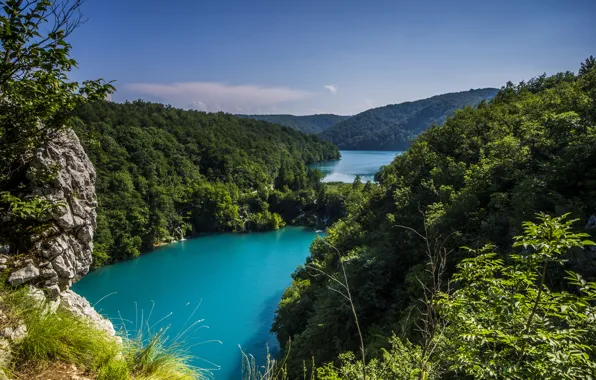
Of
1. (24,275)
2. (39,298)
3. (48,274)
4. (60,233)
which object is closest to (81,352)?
(39,298)

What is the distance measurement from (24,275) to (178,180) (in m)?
60.9

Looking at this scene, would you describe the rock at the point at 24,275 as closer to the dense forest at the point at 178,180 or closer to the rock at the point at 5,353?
the rock at the point at 5,353

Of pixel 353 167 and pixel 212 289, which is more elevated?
pixel 353 167

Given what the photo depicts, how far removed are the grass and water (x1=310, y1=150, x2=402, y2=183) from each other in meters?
40.9

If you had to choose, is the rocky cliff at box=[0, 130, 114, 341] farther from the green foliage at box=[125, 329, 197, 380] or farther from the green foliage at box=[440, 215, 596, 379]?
the green foliage at box=[440, 215, 596, 379]

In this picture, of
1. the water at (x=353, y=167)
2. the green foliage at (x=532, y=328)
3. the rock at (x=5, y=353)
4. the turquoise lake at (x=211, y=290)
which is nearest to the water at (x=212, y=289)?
the turquoise lake at (x=211, y=290)

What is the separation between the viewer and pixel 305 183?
246 ft

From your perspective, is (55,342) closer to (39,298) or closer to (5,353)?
(5,353)

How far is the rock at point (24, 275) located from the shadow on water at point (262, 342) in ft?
54.1

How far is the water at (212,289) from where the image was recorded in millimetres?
22562

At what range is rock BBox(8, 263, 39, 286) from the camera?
3.85 m

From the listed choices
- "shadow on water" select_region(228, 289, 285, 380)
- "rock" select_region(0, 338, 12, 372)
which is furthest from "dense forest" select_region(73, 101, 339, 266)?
"rock" select_region(0, 338, 12, 372)

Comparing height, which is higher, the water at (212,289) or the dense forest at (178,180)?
the dense forest at (178,180)

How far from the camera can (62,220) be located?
15.7 feet
